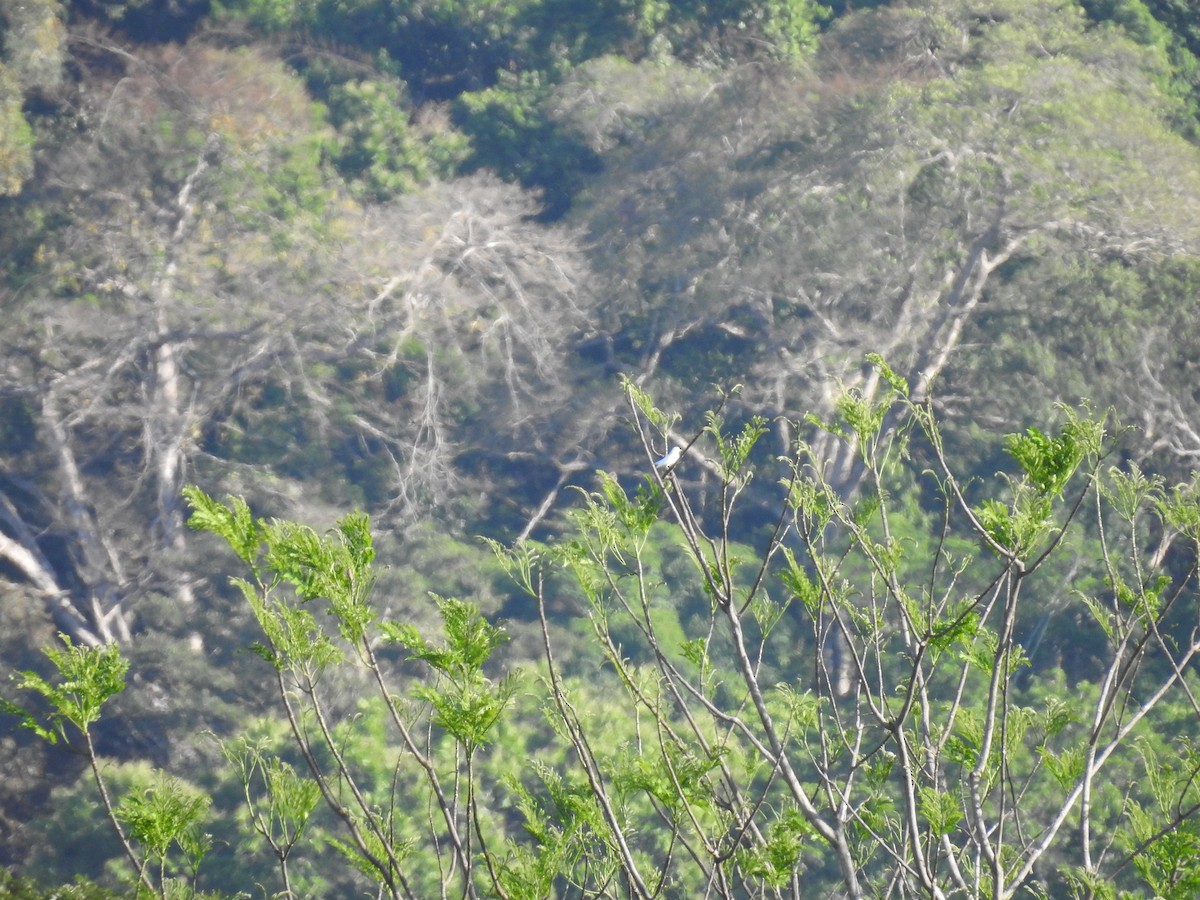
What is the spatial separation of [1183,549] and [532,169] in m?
6.07

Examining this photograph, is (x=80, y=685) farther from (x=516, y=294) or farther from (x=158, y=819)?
(x=516, y=294)

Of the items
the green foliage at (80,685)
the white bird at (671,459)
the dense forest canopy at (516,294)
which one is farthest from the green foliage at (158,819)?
the dense forest canopy at (516,294)

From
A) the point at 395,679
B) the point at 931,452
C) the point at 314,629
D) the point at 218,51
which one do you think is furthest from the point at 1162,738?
the point at 218,51

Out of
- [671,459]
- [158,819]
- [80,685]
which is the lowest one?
[158,819]

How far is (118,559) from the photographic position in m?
7.19

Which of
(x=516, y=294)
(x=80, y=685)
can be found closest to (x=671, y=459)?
(x=80, y=685)

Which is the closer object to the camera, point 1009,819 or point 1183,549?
point 1009,819

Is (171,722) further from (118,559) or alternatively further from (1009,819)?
(1009,819)

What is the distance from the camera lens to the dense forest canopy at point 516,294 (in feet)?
23.2

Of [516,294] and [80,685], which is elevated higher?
[80,685]

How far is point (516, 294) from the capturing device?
27.1 feet

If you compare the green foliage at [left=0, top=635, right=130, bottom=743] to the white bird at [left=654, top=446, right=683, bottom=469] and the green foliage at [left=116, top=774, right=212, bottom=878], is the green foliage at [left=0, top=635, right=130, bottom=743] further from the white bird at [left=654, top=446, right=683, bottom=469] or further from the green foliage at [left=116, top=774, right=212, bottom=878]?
the white bird at [left=654, top=446, right=683, bottom=469]

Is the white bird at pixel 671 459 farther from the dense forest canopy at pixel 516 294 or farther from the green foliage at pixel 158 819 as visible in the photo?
the dense forest canopy at pixel 516 294

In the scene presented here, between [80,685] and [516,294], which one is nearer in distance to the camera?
[80,685]
